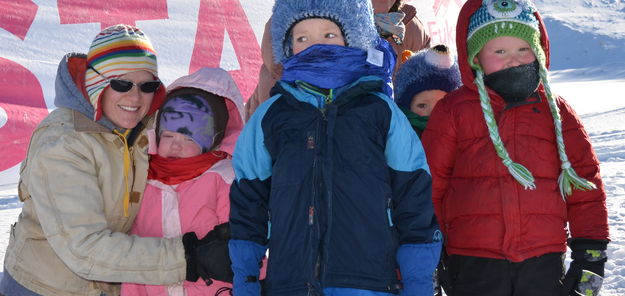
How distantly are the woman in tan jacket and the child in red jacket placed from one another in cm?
108

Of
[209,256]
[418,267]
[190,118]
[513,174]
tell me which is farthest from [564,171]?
[190,118]

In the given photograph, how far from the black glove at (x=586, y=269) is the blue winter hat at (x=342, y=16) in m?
1.14

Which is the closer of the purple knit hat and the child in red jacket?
the child in red jacket

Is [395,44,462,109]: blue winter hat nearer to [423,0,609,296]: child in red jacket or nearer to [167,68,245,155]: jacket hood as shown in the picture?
[423,0,609,296]: child in red jacket

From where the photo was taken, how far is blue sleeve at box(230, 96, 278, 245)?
2.15 meters

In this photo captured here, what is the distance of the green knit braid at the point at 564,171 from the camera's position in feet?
7.83

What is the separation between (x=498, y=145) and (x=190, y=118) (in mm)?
1259

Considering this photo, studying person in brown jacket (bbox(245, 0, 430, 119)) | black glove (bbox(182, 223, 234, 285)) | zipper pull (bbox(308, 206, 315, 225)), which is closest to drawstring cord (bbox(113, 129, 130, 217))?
black glove (bbox(182, 223, 234, 285))

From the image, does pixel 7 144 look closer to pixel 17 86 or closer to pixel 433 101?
pixel 17 86

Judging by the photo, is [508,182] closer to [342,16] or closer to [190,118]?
[342,16]

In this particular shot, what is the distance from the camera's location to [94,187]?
7.84 feet

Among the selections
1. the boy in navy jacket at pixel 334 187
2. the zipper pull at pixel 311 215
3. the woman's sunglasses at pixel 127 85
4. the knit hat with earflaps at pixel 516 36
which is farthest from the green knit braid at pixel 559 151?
the woman's sunglasses at pixel 127 85

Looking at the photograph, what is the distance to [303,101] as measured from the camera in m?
2.14

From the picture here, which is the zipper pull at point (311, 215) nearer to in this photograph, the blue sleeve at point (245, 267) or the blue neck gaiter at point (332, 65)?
the blue sleeve at point (245, 267)
